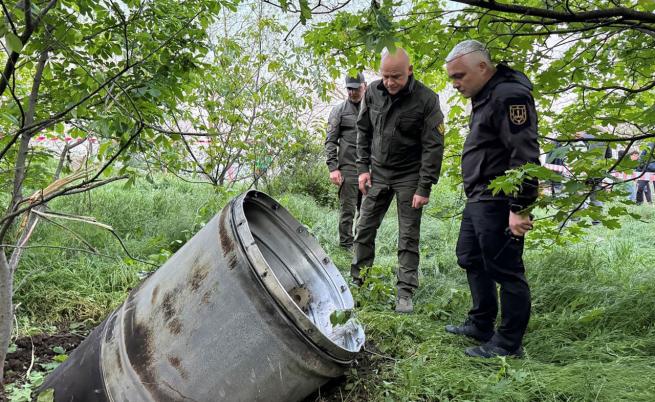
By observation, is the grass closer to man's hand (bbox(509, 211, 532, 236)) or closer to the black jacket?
man's hand (bbox(509, 211, 532, 236))

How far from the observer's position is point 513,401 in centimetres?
215

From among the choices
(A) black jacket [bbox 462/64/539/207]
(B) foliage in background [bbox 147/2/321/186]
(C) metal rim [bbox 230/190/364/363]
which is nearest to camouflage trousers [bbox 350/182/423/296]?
(A) black jacket [bbox 462/64/539/207]

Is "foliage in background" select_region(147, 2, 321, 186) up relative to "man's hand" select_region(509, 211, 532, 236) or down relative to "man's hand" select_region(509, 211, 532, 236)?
up

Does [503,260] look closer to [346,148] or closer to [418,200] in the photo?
[418,200]

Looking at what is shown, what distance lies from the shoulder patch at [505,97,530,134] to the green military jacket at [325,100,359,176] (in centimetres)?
262

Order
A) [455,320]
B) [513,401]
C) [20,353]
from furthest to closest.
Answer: [455,320] → [20,353] → [513,401]

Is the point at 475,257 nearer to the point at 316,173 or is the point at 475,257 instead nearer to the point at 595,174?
the point at 595,174

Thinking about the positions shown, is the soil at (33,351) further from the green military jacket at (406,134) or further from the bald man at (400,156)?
the green military jacket at (406,134)

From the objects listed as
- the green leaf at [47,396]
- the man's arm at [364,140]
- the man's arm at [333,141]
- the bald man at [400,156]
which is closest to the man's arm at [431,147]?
the bald man at [400,156]

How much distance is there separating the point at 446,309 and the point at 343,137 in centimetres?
215

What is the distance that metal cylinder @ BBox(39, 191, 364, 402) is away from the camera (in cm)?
180

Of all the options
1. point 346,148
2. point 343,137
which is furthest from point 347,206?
point 343,137

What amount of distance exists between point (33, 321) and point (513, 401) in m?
2.78

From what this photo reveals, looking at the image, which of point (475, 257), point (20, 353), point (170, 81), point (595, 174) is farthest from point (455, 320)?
point (20, 353)
